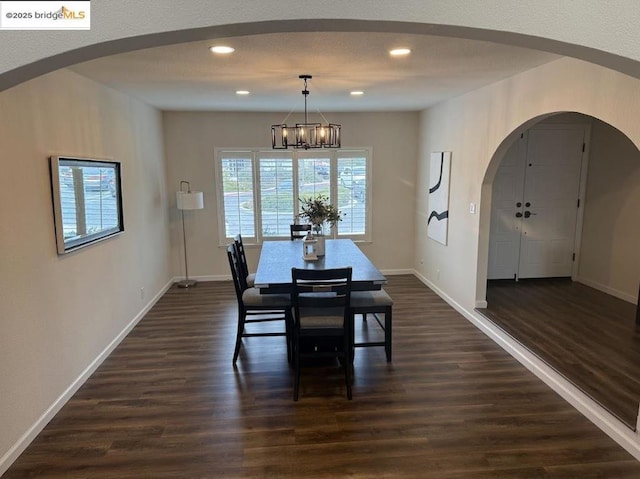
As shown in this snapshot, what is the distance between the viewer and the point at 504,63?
10.8 feet

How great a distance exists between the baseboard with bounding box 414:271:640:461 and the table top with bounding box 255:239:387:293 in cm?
149

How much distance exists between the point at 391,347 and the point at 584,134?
428 cm

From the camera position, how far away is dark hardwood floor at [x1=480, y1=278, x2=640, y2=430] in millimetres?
3066

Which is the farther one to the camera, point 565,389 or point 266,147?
point 266,147

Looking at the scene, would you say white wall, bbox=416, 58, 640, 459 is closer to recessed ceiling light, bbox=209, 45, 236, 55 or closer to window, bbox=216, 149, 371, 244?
window, bbox=216, 149, 371, 244

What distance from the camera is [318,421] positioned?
112 inches

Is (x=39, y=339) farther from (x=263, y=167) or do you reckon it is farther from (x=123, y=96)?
(x=263, y=167)

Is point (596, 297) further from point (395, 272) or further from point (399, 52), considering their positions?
point (399, 52)

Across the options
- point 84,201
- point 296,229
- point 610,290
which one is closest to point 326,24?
point 84,201

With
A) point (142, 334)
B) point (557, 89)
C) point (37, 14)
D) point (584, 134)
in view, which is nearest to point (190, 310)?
point (142, 334)

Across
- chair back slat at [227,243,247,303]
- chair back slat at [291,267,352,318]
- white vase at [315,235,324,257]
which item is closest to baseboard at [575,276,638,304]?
white vase at [315,235,324,257]

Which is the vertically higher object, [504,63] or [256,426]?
[504,63]

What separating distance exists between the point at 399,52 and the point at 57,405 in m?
3.56

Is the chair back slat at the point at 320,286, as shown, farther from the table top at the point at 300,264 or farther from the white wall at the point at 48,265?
the white wall at the point at 48,265
